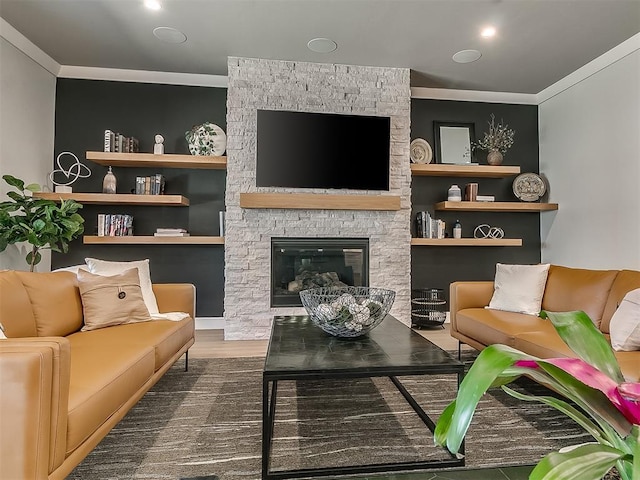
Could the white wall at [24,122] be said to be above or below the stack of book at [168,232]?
above

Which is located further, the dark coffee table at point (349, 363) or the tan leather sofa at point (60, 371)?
the dark coffee table at point (349, 363)

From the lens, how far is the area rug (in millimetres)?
1620

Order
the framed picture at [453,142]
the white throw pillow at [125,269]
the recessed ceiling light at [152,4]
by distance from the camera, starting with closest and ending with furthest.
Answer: the white throw pillow at [125,269]
the recessed ceiling light at [152,4]
the framed picture at [453,142]

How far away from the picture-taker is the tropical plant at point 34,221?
10.1 ft

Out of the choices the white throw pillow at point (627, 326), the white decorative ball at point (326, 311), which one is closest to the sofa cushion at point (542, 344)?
the white throw pillow at point (627, 326)

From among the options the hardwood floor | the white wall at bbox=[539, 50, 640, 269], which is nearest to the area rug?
the hardwood floor

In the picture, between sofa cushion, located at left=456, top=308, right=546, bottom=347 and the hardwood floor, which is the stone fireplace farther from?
sofa cushion, located at left=456, top=308, right=546, bottom=347

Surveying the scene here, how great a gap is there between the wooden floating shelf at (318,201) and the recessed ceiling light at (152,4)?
172 cm

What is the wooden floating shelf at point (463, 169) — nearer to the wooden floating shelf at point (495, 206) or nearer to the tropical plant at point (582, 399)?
the wooden floating shelf at point (495, 206)

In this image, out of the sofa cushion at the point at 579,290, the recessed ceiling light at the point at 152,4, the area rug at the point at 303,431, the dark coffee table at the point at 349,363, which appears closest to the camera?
the dark coffee table at the point at 349,363

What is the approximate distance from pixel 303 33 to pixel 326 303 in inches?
105

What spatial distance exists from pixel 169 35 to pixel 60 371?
3.31 metres

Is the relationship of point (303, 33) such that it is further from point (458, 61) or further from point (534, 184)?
point (534, 184)

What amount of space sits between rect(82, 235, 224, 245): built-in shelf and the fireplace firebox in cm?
70
